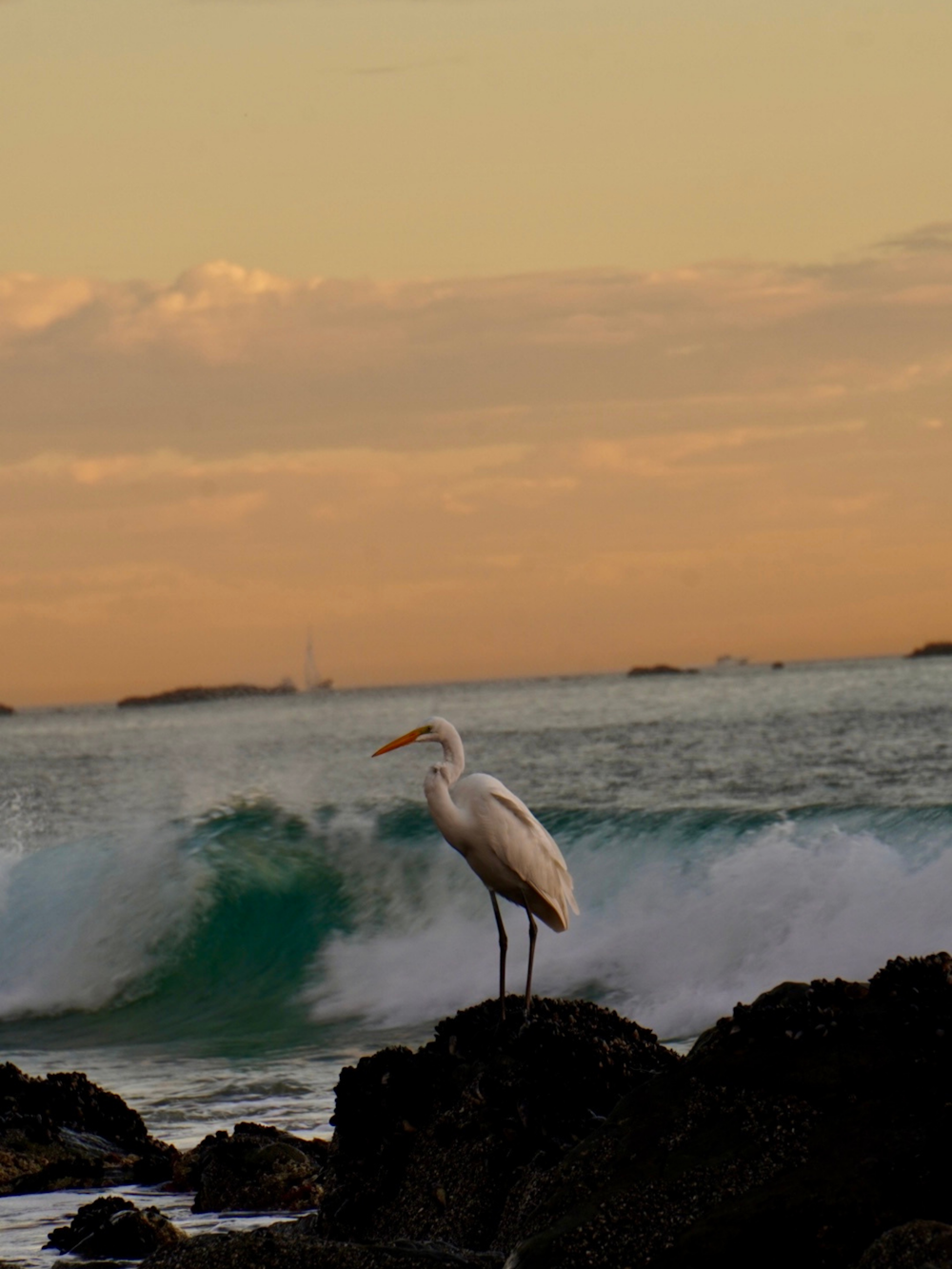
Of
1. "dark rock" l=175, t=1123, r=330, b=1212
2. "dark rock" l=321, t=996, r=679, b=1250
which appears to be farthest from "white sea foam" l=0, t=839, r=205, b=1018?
"dark rock" l=321, t=996, r=679, b=1250

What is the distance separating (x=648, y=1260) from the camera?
205 inches

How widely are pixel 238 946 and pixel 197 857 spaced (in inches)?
101

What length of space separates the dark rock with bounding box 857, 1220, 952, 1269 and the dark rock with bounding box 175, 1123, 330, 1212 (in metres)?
3.91

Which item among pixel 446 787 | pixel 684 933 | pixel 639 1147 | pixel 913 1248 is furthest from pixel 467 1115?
pixel 684 933

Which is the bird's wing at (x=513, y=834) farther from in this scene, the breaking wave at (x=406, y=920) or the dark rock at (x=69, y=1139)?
the breaking wave at (x=406, y=920)

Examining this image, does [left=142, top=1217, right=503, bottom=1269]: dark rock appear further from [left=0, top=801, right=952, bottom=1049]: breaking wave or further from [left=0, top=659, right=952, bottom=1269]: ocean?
[left=0, top=801, right=952, bottom=1049]: breaking wave

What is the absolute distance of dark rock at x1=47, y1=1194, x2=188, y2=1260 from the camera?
23.6ft

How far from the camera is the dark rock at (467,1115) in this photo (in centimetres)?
669

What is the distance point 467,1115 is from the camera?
6.92 m

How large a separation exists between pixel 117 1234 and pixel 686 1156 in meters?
2.99

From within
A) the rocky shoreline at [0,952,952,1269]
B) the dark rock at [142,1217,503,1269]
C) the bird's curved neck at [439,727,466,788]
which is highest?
the bird's curved neck at [439,727,466,788]

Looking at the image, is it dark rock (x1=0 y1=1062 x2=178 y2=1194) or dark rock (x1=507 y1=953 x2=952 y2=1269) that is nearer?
dark rock (x1=507 y1=953 x2=952 y2=1269)

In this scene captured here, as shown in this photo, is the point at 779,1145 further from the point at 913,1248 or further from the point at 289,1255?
the point at 289,1255

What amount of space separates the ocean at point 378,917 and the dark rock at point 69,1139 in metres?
0.29
